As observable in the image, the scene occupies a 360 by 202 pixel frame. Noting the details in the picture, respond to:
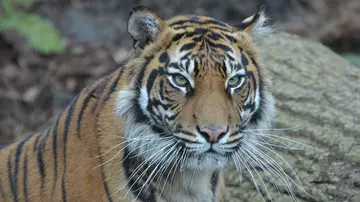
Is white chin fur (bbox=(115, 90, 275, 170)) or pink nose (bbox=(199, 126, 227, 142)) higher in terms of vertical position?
pink nose (bbox=(199, 126, 227, 142))

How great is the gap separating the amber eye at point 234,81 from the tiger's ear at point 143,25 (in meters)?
0.43

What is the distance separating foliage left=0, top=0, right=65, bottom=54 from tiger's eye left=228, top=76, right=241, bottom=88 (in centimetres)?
478

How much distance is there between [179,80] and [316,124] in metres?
1.65

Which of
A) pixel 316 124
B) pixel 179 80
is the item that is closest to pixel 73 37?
pixel 316 124

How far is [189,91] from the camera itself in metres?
2.91

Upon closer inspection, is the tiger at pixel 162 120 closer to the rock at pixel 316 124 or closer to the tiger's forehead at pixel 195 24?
the tiger's forehead at pixel 195 24

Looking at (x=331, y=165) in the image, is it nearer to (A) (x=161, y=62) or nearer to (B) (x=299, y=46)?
(A) (x=161, y=62)

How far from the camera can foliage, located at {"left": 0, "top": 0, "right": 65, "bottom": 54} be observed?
24.4 feet

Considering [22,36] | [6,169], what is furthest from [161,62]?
[22,36]

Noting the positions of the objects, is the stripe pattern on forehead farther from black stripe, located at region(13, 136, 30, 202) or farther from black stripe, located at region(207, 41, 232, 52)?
black stripe, located at region(13, 136, 30, 202)

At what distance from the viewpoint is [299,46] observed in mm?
5605

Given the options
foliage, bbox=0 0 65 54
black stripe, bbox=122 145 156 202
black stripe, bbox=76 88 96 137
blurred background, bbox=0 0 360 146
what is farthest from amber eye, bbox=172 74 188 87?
foliage, bbox=0 0 65 54

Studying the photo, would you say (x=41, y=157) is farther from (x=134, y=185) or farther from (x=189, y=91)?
(x=189, y=91)

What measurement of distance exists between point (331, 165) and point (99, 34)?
15.7 feet
